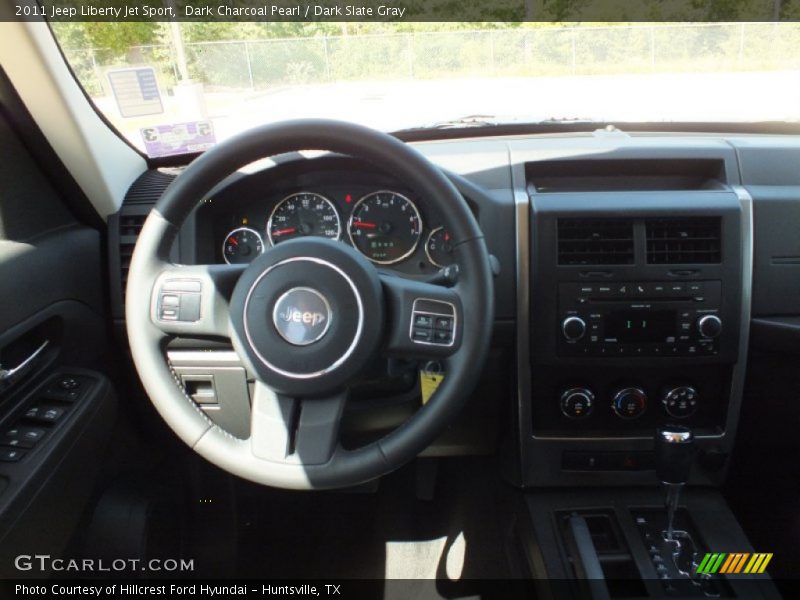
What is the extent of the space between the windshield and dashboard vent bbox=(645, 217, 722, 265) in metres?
0.54

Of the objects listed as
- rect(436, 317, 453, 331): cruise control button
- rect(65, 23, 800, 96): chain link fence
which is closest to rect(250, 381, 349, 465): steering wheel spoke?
rect(436, 317, 453, 331): cruise control button

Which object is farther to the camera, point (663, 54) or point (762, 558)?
point (663, 54)

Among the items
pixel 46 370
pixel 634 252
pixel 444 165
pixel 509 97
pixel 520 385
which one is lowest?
pixel 520 385

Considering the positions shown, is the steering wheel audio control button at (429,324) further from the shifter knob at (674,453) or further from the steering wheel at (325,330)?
the shifter knob at (674,453)

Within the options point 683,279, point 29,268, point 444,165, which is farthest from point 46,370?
point 683,279

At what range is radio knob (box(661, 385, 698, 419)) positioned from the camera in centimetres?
189

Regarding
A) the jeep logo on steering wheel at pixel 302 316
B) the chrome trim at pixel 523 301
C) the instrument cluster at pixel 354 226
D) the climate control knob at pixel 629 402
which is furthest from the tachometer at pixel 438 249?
the climate control knob at pixel 629 402

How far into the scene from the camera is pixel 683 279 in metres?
1.74

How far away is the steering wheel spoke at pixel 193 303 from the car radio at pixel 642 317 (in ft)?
2.94

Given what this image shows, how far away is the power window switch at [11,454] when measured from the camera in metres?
1.52

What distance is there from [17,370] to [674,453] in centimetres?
168

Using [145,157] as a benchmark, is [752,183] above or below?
below

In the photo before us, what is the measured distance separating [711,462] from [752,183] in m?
0.82

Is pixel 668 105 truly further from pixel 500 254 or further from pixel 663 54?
pixel 500 254
